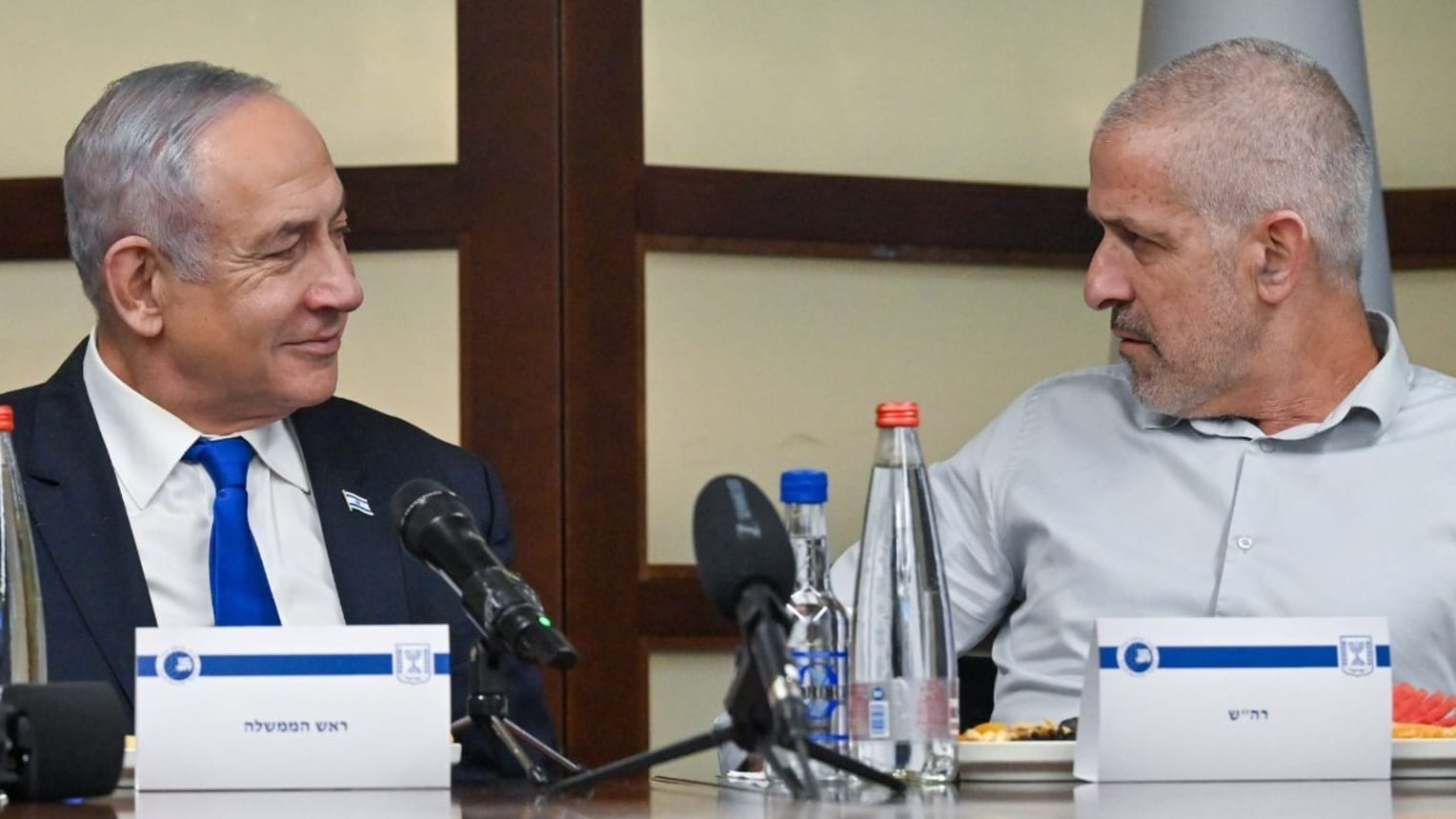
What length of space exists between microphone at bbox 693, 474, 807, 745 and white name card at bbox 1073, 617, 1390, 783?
1.10ft

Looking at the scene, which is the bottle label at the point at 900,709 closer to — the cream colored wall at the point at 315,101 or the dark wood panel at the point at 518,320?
the dark wood panel at the point at 518,320

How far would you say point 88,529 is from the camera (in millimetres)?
2146

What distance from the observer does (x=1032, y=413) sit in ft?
8.03

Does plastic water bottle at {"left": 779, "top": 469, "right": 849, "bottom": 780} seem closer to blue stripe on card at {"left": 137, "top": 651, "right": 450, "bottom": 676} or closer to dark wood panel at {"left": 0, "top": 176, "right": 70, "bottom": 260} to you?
blue stripe on card at {"left": 137, "top": 651, "right": 450, "bottom": 676}

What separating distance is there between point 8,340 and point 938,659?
7.77ft

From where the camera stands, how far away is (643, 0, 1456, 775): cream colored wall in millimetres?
3408

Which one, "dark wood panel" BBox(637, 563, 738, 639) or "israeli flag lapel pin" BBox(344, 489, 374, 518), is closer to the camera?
"israeli flag lapel pin" BBox(344, 489, 374, 518)

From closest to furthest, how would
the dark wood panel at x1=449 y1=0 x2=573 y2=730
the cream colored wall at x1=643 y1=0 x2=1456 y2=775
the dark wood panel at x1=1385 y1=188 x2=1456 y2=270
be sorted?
the dark wood panel at x1=449 y1=0 x2=573 y2=730, the cream colored wall at x1=643 y1=0 x2=1456 y2=775, the dark wood panel at x1=1385 y1=188 x2=1456 y2=270

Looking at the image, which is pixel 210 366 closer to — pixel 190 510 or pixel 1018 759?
pixel 190 510

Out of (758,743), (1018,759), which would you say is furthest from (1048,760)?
(758,743)

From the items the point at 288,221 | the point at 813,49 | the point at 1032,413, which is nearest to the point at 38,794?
the point at 288,221

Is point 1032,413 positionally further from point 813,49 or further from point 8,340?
point 8,340

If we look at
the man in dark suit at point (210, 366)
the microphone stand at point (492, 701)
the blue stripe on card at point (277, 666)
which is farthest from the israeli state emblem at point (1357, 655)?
the man in dark suit at point (210, 366)

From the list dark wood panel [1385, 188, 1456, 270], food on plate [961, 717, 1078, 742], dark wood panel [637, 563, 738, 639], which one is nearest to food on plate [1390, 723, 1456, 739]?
food on plate [961, 717, 1078, 742]
